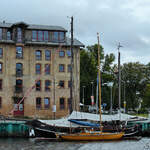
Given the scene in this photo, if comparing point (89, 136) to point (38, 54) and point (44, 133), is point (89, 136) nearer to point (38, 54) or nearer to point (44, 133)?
point (44, 133)

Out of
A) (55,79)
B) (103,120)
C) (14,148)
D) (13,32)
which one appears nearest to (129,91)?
(55,79)

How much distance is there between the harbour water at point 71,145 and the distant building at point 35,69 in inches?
872

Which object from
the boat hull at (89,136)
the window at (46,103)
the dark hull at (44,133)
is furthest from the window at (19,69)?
the boat hull at (89,136)

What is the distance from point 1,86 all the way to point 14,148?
95.2ft

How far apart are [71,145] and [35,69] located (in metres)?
28.7

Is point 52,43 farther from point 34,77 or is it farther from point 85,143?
point 85,143

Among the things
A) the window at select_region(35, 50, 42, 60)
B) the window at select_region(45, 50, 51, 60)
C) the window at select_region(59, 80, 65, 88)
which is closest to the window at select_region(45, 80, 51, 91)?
the window at select_region(59, 80, 65, 88)

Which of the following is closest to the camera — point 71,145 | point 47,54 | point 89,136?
point 71,145

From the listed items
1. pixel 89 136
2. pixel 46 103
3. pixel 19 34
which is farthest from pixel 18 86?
A: pixel 89 136

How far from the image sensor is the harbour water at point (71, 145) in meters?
36.6

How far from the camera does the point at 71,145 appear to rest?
126 feet

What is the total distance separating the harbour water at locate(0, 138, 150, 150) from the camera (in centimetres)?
3659

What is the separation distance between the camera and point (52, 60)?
6562cm

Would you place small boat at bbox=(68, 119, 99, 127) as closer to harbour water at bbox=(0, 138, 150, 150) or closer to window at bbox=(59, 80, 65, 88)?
harbour water at bbox=(0, 138, 150, 150)
